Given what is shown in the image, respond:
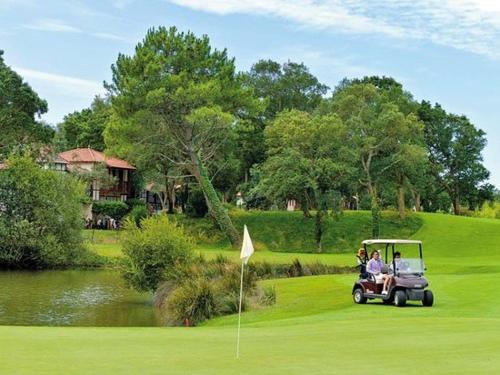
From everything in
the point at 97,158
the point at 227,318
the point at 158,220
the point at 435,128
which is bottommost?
the point at 227,318

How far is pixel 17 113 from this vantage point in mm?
60281

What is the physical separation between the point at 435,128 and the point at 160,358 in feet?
253

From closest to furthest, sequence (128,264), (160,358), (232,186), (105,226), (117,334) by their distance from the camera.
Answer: (160,358), (117,334), (128,264), (105,226), (232,186)

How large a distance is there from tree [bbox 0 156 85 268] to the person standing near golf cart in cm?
3098

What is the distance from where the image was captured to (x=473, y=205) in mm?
91188

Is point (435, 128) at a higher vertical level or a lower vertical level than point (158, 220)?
higher

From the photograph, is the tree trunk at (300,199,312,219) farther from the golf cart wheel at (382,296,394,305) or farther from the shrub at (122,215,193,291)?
the golf cart wheel at (382,296,394,305)

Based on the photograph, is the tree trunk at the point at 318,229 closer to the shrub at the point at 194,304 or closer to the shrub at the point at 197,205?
the shrub at the point at 197,205

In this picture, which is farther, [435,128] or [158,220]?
[435,128]

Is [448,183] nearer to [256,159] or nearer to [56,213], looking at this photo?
[256,159]

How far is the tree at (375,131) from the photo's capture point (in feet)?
194

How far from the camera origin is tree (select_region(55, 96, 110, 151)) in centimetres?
8931

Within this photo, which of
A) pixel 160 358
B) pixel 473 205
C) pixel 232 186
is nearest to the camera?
pixel 160 358

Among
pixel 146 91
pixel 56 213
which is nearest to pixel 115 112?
pixel 146 91
